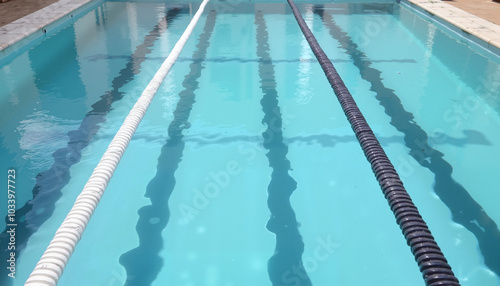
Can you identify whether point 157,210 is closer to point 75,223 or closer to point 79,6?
point 75,223

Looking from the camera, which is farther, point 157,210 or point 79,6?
point 79,6

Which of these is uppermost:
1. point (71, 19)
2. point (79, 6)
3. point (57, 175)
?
point (79, 6)

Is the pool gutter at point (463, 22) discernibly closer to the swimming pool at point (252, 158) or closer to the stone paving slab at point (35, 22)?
the swimming pool at point (252, 158)

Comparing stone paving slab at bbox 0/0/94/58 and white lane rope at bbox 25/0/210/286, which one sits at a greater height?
stone paving slab at bbox 0/0/94/58

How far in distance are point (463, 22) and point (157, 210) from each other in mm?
7041

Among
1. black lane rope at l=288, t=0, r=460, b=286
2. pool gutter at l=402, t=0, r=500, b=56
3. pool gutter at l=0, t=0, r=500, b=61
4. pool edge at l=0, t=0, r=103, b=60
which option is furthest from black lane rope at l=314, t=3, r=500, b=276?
pool edge at l=0, t=0, r=103, b=60

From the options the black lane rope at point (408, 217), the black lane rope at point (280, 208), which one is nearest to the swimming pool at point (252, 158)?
the black lane rope at point (280, 208)

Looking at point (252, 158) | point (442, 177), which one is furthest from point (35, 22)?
point (442, 177)

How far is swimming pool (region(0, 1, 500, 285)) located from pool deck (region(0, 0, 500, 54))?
0.31 metres

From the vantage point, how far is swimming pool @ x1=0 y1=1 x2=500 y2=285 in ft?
8.95

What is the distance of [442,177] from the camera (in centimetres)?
356

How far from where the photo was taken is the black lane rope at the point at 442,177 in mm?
2840

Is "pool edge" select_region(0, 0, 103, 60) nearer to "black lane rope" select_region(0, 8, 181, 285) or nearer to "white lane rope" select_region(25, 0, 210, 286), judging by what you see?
"black lane rope" select_region(0, 8, 181, 285)

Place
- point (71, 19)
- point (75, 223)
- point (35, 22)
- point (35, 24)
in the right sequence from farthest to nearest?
point (71, 19) → point (35, 22) → point (35, 24) → point (75, 223)
